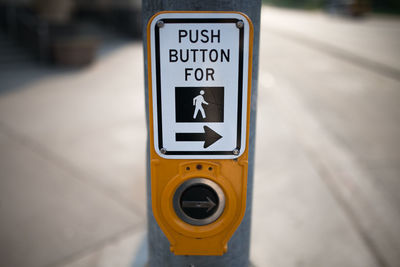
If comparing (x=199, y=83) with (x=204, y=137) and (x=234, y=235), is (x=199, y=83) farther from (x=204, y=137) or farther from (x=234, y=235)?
(x=234, y=235)

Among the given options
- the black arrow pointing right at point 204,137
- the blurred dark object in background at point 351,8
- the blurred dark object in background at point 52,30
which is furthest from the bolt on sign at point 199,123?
the blurred dark object in background at point 351,8

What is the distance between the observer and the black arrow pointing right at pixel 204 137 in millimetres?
1342

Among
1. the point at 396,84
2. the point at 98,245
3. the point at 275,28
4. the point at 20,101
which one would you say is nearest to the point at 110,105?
the point at 20,101

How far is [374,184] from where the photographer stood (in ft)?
12.3

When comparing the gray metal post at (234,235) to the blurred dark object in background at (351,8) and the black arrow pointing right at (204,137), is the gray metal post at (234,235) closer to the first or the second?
the black arrow pointing right at (204,137)

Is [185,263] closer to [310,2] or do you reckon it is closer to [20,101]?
[20,101]

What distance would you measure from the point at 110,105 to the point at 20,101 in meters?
1.46

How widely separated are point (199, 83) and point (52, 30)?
910cm

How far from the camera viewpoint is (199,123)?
133 cm

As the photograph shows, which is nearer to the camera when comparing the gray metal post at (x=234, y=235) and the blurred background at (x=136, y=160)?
the gray metal post at (x=234, y=235)

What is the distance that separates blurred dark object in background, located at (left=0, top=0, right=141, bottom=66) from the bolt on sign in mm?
7683

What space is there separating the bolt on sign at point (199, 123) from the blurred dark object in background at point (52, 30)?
7.68 metres

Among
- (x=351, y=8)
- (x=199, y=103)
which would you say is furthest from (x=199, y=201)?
(x=351, y=8)

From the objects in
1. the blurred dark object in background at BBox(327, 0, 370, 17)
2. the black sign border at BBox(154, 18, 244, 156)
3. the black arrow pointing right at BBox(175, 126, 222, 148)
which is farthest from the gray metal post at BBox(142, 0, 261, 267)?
the blurred dark object in background at BBox(327, 0, 370, 17)
